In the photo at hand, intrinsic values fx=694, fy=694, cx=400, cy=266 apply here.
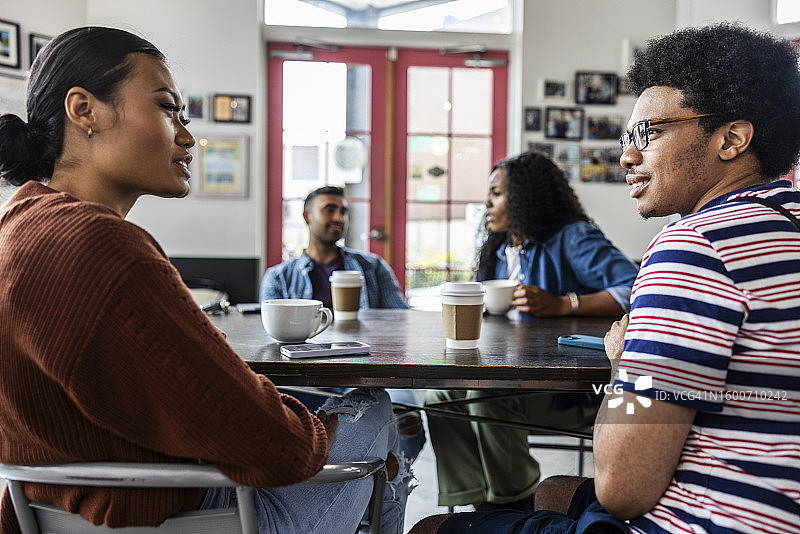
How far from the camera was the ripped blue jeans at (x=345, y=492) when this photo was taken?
A: 107 centimetres

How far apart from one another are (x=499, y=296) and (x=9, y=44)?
3.56 m

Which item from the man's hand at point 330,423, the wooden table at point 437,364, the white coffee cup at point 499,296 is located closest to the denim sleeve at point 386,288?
the white coffee cup at point 499,296

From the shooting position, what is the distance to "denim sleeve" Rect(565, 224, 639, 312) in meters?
2.17

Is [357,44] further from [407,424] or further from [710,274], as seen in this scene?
[710,274]

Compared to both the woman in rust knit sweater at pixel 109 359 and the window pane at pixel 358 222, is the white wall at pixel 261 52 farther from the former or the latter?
the woman in rust knit sweater at pixel 109 359

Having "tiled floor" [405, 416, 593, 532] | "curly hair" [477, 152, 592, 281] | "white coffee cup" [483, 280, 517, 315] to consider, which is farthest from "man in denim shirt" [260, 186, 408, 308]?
"white coffee cup" [483, 280, 517, 315]

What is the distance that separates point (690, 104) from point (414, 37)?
398cm

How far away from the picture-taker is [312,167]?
4.88 meters

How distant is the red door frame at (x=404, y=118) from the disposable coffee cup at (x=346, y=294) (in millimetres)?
3012

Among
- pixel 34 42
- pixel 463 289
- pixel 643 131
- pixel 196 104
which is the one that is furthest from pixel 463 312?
pixel 34 42

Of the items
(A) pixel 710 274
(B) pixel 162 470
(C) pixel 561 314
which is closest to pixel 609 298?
(C) pixel 561 314

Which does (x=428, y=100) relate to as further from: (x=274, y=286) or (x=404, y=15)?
(x=274, y=286)

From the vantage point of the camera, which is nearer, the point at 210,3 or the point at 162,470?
the point at 162,470

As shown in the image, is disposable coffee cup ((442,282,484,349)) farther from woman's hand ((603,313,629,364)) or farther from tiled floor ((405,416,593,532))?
tiled floor ((405,416,593,532))
